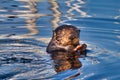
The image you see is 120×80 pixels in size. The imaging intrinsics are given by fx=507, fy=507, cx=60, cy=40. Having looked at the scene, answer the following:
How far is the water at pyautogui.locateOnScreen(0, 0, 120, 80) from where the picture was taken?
8391mm

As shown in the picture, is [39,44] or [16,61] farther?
[39,44]

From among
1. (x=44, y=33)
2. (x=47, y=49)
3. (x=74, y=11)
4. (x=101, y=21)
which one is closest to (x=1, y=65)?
(x=47, y=49)

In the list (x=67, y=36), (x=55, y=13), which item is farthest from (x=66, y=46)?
(x=55, y=13)

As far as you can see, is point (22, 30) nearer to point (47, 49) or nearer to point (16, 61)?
point (47, 49)

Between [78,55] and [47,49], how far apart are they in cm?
65

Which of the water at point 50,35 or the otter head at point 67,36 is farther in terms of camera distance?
the otter head at point 67,36

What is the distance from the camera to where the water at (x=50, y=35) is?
8391 mm

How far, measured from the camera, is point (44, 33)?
36.3 ft

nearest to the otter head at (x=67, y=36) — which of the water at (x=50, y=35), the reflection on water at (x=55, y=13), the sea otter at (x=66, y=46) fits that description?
the sea otter at (x=66, y=46)

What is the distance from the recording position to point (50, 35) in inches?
433

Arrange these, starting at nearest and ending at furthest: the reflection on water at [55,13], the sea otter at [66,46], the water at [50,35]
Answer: the water at [50,35] → the sea otter at [66,46] → the reflection on water at [55,13]

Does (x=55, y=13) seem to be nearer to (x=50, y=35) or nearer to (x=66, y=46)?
(x=50, y=35)

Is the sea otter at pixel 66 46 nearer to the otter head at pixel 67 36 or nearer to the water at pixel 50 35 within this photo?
the otter head at pixel 67 36

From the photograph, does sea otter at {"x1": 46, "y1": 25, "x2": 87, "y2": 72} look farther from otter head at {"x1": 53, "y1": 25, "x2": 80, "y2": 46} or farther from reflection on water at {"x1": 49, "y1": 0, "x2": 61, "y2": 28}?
reflection on water at {"x1": 49, "y1": 0, "x2": 61, "y2": 28}
